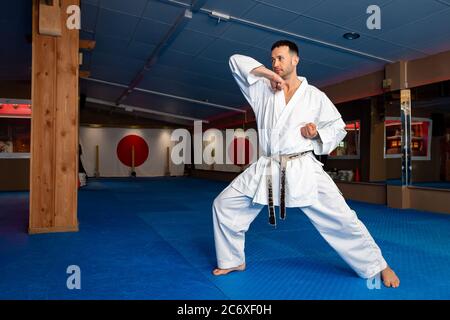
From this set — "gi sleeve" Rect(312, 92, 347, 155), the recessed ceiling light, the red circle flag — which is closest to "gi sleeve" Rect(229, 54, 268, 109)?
"gi sleeve" Rect(312, 92, 347, 155)

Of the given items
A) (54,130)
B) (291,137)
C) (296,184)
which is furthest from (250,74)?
(54,130)

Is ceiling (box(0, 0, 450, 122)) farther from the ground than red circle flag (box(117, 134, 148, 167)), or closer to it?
farther from the ground

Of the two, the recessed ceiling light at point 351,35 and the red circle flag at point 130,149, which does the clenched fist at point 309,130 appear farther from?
the red circle flag at point 130,149

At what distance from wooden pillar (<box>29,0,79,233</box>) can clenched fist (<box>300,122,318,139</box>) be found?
2622mm

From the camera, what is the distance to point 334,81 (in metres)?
6.93

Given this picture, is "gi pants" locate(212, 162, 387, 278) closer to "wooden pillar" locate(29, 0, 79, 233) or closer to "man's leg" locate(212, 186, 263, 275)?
"man's leg" locate(212, 186, 263, 275)

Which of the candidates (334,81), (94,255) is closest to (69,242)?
(94,255)

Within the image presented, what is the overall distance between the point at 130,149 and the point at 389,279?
44.0ft

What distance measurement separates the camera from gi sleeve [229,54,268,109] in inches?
90.5

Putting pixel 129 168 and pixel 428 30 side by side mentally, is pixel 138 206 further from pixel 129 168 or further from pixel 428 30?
pixel 129 168

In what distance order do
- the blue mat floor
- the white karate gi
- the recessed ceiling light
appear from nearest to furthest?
the blue mat floor
the white karate gi
the recessed ceiling light

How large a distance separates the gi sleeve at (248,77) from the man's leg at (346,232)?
641 mm

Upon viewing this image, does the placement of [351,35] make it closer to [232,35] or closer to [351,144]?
[232,35]

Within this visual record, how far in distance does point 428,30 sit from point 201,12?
2.75 m
